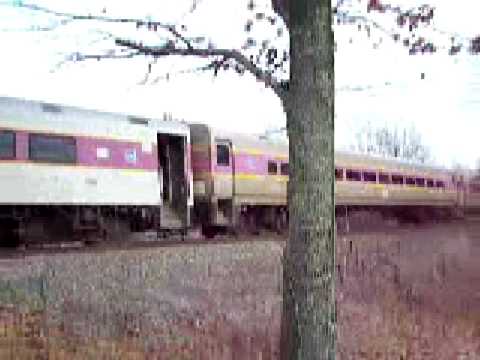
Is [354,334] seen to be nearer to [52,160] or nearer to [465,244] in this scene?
[52,160]

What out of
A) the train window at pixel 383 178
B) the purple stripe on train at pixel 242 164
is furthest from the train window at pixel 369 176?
the purple stripe on train at pixel 242 164

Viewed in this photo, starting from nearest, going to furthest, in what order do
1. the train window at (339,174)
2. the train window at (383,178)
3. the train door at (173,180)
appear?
the train door at (173,180) < the train window at (339,174) < the train window at (383,178)

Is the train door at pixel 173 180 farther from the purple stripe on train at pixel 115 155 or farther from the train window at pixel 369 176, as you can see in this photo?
the train window at pixel 369 176

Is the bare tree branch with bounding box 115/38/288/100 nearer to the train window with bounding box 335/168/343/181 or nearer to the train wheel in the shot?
the train wheel

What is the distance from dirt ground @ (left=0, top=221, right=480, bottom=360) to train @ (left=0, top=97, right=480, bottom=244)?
4.93m

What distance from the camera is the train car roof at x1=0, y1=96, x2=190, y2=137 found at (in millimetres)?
17531

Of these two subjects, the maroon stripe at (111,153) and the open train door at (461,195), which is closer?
the maroon stripe at (111,153)

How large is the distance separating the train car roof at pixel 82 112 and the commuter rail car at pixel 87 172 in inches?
0.9

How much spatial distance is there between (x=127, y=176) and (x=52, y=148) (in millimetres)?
3024

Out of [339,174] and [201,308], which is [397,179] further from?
[201,308]

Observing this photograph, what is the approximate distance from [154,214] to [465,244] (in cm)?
898

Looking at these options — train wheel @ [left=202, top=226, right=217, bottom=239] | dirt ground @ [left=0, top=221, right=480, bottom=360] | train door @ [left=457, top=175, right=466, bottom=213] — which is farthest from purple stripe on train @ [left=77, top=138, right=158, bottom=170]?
train door @ [left=457, top=175, right=466, bottom=213]

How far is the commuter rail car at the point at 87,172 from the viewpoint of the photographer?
1780cm

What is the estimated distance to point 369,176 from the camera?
116 ft
